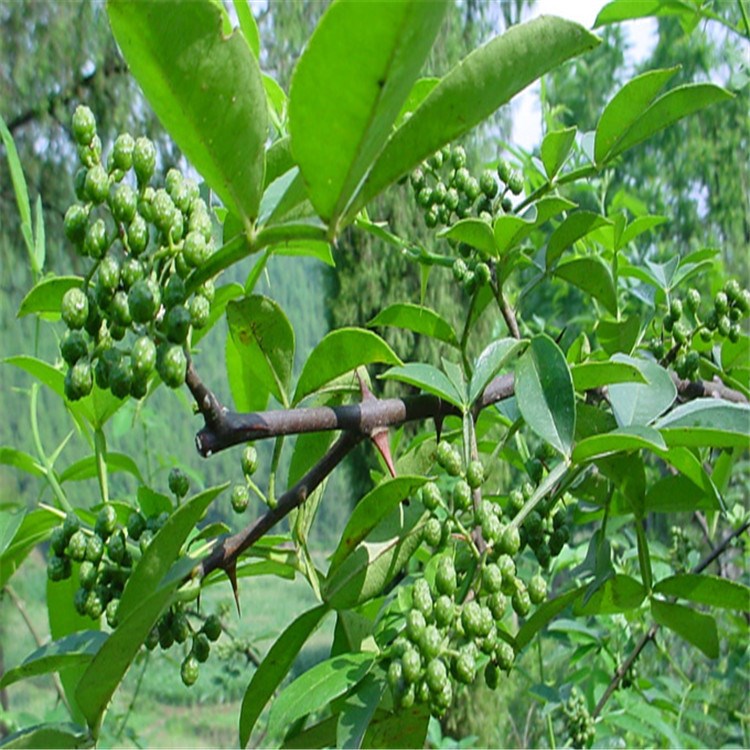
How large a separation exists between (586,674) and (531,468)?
64 cm

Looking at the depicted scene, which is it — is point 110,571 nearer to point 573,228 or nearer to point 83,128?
point 83,128

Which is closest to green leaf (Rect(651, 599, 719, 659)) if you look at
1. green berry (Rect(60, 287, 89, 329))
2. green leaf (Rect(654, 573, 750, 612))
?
green leaf (Rect(654, 573, 750, 612))

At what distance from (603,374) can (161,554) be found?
205 millimetres

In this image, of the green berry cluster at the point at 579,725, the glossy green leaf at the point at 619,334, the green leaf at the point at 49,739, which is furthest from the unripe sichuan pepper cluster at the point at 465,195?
the green berry cluster at the point at 579,725

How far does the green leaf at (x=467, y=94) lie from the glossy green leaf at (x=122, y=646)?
0.14m

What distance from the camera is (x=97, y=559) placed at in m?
0.39

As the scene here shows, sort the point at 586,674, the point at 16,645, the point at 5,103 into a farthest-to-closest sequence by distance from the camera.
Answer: the point at 16,645 → the point at 5,103 → the point at 586,674

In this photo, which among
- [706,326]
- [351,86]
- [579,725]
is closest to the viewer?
[351,86]

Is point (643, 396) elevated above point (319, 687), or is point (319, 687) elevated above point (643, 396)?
point (643, 396)

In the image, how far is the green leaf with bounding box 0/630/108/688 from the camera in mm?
375

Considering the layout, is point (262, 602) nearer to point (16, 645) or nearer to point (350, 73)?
point (16, 645)

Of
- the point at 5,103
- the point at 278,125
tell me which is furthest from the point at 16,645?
the point at 278,125

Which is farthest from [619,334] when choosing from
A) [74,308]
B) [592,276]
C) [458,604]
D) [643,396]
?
[74,308]

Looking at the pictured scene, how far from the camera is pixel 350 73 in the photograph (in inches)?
9.3
